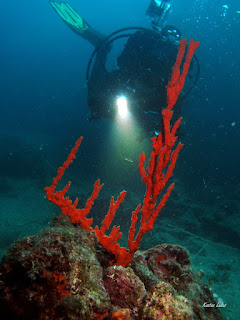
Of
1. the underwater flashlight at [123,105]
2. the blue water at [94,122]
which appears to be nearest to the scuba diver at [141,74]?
the underwater flashlight at [123,105]

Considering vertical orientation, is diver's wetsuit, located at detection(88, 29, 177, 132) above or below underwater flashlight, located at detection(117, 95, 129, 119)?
above

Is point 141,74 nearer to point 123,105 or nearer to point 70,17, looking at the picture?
point 123,105

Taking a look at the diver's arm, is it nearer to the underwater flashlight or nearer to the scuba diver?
the scuba diver

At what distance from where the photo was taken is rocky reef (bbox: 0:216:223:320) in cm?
137

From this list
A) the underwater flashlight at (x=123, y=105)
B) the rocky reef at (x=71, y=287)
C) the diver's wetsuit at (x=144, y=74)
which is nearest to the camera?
the rocky reef at (x=71, y=287)

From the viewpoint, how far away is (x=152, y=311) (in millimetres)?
1676

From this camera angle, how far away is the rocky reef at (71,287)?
1368 millimetres

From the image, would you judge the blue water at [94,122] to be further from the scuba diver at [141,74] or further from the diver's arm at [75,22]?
the diver's arm at [75,22]

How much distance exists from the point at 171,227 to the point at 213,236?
221 centimetres

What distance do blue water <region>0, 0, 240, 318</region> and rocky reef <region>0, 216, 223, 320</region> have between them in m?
6.23

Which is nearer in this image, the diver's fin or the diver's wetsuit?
the diver's wetsuit

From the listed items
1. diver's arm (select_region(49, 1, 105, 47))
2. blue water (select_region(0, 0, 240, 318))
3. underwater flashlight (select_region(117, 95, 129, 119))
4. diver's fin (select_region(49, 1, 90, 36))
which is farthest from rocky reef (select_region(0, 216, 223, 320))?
diver's fin (select_region(49, 1, 90, 36))

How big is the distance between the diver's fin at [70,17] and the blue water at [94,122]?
21.1 feet

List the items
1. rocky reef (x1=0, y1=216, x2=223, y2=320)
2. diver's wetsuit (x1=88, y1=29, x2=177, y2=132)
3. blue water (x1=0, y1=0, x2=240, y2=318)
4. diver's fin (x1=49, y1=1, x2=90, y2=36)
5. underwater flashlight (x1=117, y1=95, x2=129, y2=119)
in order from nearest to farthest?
rocky reef (x1=0, y1=216, x2=223, y2=320), diver's wetsuit (x1=88, y1=29, x2=177, y2=132), underwater flashlight (x1=117, y1=95, x2=129, y2=119), diver's fin (x1=49, y1=1, x2=90, y2=36), blue water (x1=0, y1=0, x2=240, y2=318)
